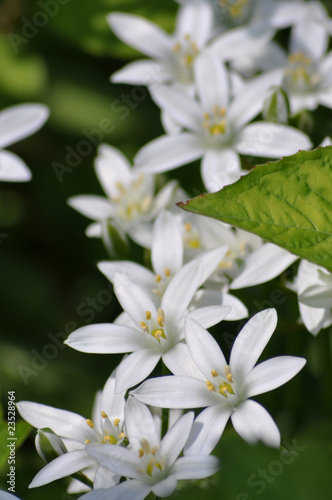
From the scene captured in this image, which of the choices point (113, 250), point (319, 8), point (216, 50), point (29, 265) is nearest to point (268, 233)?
point (113, 250)

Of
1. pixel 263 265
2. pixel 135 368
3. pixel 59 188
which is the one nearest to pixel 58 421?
pixel 135 368

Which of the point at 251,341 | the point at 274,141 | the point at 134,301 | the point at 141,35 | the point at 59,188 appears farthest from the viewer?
the point at 59,188

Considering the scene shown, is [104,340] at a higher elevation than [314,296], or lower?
higher

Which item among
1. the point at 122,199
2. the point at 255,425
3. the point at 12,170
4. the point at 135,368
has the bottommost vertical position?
the point at 255,425

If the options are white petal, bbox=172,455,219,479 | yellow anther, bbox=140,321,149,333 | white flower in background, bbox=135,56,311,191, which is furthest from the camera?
white flower in background, bbox=135,56,311,191

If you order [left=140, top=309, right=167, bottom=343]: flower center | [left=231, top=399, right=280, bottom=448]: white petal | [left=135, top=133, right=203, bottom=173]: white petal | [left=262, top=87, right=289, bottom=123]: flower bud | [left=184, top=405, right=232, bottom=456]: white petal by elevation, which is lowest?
[left=231, top=399, right=280, bottom=448]: white petal

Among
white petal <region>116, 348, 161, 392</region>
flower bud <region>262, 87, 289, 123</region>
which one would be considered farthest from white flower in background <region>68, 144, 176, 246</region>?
white petal <region>116, 348, 161, 392</region>

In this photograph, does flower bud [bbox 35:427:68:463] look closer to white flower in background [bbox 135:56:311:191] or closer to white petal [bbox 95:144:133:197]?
white flower in background [bbox 135:56:311:191]

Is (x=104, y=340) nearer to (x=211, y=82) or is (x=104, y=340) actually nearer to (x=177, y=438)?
(x=177, y=438)
